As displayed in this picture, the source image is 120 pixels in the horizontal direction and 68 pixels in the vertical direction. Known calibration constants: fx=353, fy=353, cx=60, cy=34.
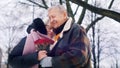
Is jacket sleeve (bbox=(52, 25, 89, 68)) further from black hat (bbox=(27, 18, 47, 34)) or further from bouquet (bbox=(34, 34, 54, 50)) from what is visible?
black hat (bbox=(27, 18, 47, 34))

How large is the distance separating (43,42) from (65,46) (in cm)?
21

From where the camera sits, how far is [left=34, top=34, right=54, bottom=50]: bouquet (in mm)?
2848

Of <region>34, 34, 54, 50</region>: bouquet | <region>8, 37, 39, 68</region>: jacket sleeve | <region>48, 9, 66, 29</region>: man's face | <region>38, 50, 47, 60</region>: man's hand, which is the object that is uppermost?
<region>48, 9, 66, 29</region>: man's face

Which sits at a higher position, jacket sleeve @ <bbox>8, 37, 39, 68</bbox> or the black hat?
the black hat

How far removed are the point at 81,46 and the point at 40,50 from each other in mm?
355

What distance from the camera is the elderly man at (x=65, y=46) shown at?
8.71ft

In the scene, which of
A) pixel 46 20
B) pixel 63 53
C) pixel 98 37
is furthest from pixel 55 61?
pixel 98 37

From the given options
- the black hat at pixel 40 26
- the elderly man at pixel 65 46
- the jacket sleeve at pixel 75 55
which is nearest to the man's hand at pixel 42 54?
the elderly man at pixel 65 46

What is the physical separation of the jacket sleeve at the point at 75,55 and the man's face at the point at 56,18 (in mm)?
218

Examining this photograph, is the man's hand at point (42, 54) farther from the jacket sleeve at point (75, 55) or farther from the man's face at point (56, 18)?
the man's face at point (56, 18)

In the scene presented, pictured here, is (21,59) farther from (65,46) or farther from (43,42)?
(65,46)

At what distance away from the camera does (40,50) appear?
2838 millimetres

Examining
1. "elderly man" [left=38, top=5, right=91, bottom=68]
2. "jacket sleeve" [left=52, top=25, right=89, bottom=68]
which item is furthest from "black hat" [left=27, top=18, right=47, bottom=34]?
"jacket sleeve" [left=52, top=25, right=89, bottom=68]

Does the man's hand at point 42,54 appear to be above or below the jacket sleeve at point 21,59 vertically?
above
